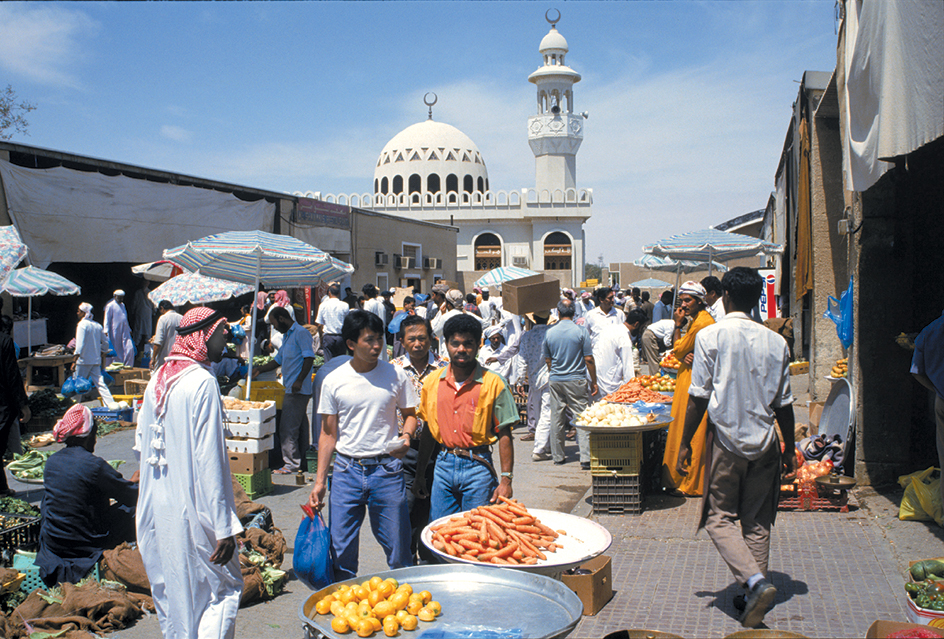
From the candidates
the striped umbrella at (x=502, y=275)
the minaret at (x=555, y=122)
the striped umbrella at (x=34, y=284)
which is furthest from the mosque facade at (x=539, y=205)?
the striped umbrella at (x=34, y=284)

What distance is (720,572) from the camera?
486 centimetres

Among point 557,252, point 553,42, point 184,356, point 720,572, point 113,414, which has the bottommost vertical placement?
point 720,572

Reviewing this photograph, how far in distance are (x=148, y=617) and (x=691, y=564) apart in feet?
11.5

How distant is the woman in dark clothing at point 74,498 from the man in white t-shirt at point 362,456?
1.38m

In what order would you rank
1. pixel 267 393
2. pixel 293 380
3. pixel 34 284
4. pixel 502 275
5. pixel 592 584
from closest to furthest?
pixel 592 584, pixel 293 380, pixel 267 393, pixel 34 284, pixel 502 275

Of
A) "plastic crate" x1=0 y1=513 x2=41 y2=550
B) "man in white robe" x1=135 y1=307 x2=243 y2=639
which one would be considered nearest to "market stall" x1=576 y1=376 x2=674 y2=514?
"man in white robe" x1=135 y1=307 x2=243 y2=639

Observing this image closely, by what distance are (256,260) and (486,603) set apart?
613cm

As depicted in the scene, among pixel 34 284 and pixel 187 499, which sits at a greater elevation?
pixel 34 284

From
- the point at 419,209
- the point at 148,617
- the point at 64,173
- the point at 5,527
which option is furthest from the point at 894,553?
the point at 419,209

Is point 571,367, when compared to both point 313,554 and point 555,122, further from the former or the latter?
point 555,122

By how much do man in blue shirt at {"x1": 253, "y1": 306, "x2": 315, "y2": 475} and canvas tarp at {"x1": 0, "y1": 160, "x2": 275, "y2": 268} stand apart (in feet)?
25.8

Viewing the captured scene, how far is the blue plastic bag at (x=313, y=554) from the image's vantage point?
148 inches

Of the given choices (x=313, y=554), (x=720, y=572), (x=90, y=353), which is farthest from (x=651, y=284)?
(x=313, y=554)

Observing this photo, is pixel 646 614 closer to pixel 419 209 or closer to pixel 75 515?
pixel 75 515
